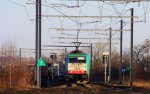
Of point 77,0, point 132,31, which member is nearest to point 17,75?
point 77,0

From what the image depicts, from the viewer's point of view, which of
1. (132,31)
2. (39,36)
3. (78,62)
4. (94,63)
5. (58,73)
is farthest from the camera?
(94,63)

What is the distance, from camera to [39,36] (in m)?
38.3

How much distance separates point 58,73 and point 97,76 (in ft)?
51.6

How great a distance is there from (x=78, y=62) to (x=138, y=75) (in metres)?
30.2

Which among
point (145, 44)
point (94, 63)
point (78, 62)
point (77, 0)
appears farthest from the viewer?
point (145, 44)

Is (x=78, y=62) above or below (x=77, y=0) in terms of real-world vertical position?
below

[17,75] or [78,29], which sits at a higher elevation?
[78,29]

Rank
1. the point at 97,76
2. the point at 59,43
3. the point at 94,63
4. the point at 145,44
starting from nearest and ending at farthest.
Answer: the point at 59,43 < the point at 97,76 < the point at 94,63 < the point at 145,44

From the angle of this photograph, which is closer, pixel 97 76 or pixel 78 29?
pixel 78 29

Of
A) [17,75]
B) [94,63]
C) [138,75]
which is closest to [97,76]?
[94,63]

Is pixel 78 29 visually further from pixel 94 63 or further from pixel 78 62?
pixel 94 63

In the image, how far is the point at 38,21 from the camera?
38656mm

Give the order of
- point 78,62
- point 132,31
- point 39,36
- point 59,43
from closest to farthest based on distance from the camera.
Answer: point 39,36
point 78,62
point 132,31
point 59,43

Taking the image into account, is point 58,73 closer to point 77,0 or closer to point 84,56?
point 84,56
